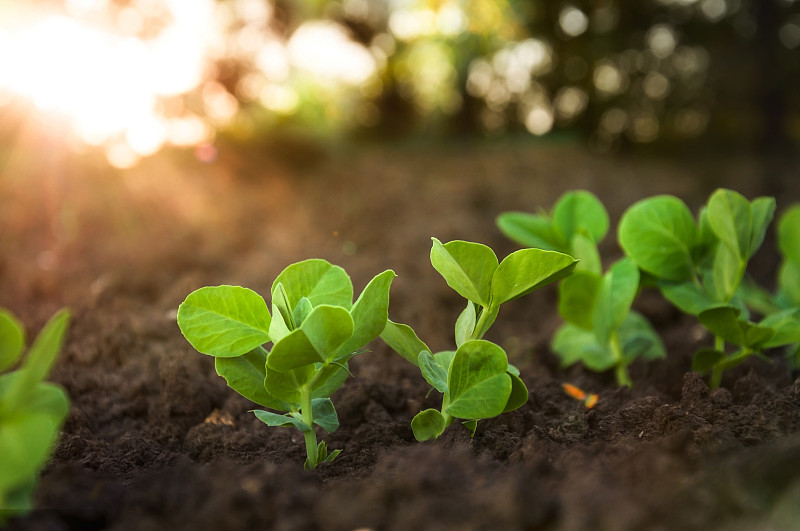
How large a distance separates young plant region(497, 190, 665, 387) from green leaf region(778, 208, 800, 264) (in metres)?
0.32

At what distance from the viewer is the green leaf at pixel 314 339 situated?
2.29 feet

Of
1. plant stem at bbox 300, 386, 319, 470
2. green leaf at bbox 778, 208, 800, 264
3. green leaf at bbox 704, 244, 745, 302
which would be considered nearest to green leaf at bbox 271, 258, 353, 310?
plant stem at bbox 300, 386, 319, 470

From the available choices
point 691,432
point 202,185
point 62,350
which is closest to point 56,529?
point 691,432

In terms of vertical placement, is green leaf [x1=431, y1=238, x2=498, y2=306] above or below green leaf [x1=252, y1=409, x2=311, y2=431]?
above

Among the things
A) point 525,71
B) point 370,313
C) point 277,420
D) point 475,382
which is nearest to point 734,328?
point 475,382

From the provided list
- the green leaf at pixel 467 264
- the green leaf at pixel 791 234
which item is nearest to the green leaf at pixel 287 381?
the green leaf at pixel 467 264

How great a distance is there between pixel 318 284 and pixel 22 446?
386mm

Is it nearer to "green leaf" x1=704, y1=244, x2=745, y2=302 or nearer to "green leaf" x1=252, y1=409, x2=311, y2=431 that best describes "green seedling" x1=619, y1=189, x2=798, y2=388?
"green leaf" x1=704, y1=244, x2=745, y2=302

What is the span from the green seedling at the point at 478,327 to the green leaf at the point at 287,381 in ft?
0.41

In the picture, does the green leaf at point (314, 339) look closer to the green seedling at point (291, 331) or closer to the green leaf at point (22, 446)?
the green seedling at point (291, 331)

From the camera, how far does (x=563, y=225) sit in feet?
3.98

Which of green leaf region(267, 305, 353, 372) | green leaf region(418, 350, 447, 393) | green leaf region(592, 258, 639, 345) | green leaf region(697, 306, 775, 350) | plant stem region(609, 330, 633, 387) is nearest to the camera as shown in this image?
green leaf region(267, 305, 353, 372)

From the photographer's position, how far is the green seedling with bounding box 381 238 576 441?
77 cm

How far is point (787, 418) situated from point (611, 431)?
23 cm
